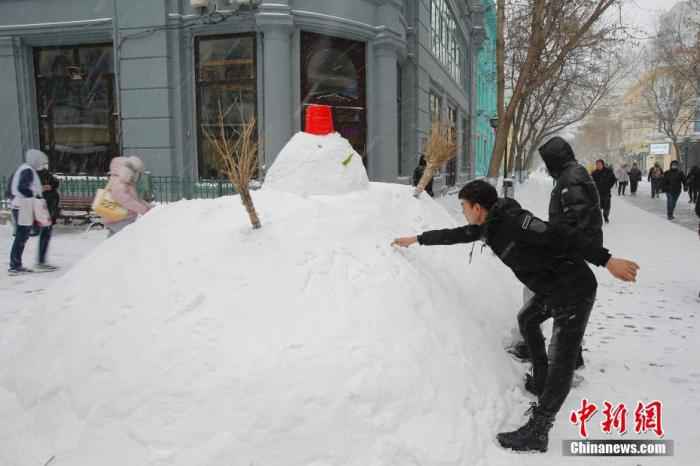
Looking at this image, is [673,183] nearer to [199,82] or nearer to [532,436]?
[199,82]

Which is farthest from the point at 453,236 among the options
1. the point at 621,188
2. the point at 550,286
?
the point at 621,188

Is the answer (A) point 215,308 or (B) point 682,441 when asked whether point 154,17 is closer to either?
(A) point 215,308

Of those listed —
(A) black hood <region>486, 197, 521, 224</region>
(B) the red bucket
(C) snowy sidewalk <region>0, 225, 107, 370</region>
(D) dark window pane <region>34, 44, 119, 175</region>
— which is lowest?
(C) snowy sidewalk <region>0, 225, 107, 370</region>

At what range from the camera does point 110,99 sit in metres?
14.1

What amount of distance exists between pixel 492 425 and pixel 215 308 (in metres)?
1.82

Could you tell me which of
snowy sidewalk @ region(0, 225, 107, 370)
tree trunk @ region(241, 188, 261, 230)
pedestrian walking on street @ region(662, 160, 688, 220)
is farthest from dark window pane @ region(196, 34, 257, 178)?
pedestrian walking on street @ region(662, 160, 688, 220)

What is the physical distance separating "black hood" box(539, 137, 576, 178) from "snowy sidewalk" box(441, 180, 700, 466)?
1632 mm

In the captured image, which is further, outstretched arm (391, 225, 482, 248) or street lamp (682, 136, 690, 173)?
street lamp (682, 136, 690, 173)

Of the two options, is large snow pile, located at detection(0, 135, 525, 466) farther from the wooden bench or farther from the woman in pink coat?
the wooden bench

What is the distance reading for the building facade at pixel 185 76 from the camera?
12.7 metres

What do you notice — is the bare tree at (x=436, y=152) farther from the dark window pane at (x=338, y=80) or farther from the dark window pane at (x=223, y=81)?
the dark window pane at (x=223, y=81)

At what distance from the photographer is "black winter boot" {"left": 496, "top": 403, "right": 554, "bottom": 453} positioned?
3.13 m

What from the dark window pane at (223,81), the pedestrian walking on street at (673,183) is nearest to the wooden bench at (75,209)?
the dark window pane at (223,81)

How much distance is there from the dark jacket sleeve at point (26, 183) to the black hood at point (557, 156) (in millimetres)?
6922
